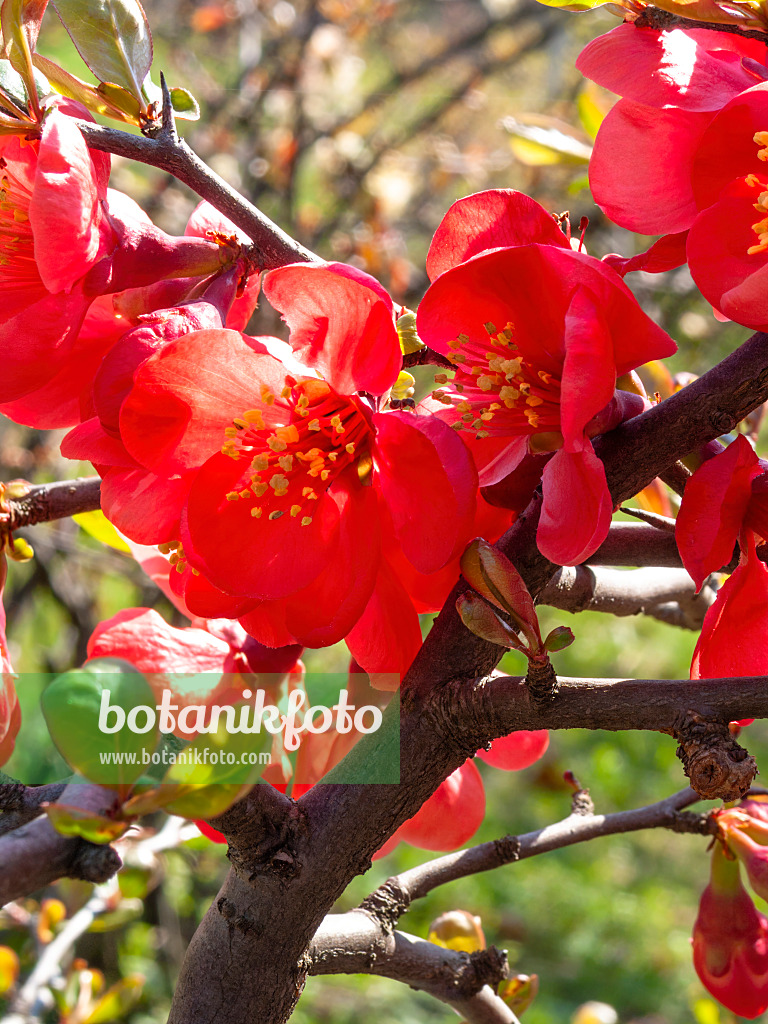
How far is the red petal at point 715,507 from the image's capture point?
0.47 meters

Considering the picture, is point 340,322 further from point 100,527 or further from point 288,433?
point 100,527

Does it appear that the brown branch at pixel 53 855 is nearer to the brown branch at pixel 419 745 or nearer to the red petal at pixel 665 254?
the brown branch at pixel 419 745

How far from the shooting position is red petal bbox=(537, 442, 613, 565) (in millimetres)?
425

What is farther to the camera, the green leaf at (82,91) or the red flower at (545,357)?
the green leaf at (82,91)

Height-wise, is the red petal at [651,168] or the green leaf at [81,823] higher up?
the red petal at [651,168]

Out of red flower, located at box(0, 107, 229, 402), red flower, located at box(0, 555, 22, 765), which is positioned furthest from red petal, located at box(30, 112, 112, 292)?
red flower, located at box(0, 555, 22, 765)

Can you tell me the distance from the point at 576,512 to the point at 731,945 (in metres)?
0.49

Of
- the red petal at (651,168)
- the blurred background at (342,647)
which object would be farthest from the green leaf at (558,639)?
the blurred background at (342,647)

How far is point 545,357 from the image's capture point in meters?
0.51

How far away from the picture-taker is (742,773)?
40 centimetres

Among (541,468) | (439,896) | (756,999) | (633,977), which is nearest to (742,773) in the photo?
(541,468)

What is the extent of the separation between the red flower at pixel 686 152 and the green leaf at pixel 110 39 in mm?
240

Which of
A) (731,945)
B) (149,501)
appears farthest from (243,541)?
(731,945)

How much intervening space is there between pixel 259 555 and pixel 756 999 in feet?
1.76
